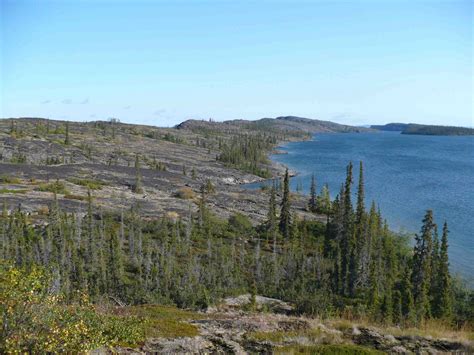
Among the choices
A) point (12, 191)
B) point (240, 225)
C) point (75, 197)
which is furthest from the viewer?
point (75, 197)

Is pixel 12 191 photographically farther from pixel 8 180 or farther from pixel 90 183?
pixel 90 183

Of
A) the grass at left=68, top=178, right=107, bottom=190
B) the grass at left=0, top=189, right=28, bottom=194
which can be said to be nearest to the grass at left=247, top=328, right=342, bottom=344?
the grass at left=0, top=189, right=28, bottom=194

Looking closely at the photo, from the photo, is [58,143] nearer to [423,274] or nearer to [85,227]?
[85,227]

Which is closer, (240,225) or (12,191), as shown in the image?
(240,225)

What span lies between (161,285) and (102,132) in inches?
6656

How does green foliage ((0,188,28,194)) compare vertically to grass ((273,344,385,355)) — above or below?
below

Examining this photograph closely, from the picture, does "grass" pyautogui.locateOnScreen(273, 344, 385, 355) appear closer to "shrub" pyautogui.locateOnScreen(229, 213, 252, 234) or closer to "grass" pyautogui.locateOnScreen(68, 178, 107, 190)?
"shrub" pyautogui.locateOnScreen(229, 213, 252, 234)

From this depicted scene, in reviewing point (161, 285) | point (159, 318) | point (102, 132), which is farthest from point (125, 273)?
point (102, 132)

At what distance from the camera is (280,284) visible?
43094 mm

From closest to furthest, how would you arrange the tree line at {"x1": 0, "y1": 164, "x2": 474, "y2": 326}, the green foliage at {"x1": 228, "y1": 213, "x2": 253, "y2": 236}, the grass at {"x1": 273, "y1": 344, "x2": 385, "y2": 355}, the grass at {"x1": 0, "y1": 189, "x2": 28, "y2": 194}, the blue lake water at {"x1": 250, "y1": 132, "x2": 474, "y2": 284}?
1. the grass at {"x1": 273, "y1": 344, "x2": 385, "y2": 355}
2. the tree line at {"x1": 0, "y1": 164, "x2": 474, "y2": 326}
3. the green foliage at {"x1": 228, "y1": 213, "x2": 253, "y2": 236}
4. the blue lake water at {"x1": 250, "y1": 132, "x2": 474, "y2": 284}
5. the grass at {"x1": 0, "y1": 189, "x2": 28, "y2": 194}

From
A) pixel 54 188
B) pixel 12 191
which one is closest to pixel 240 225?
pixel 54 188

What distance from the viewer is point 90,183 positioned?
88250mm

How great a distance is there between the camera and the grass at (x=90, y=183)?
8612 centimetres

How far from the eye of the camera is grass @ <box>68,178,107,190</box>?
283 ft
